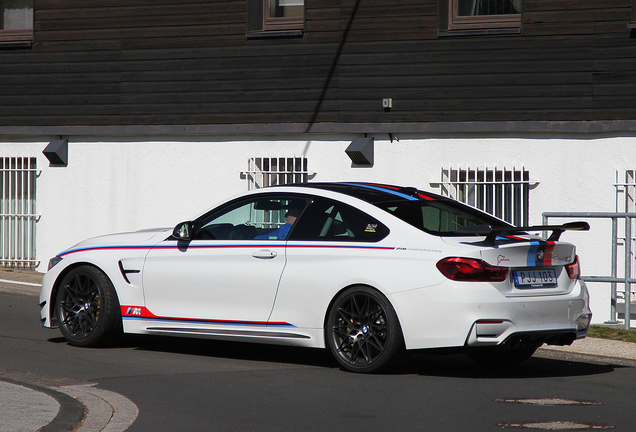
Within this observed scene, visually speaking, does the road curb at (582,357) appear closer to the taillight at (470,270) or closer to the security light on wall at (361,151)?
the taillight at (470,270)

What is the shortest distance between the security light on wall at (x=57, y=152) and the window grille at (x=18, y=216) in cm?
47

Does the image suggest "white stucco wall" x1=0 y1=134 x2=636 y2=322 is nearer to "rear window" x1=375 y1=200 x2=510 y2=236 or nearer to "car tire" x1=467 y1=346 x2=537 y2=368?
"car tire" x1=467 y1=346 x2=537 y2=368

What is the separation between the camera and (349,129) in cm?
1420

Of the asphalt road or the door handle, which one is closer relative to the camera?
the asphalt road

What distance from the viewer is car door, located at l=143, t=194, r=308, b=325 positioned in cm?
754

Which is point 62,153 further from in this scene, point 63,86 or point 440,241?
point 440,241

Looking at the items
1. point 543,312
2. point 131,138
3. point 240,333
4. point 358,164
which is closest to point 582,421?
point 543,312

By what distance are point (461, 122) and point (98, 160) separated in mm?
6332

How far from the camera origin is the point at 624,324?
996 centimetres

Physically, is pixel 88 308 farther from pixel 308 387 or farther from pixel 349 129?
pixel 349 129

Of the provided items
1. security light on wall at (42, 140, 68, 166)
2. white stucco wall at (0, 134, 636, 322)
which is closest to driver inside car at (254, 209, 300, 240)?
white stucco wall at (0, 134, 636, 322)

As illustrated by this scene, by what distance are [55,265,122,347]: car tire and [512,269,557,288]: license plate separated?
3.61 m

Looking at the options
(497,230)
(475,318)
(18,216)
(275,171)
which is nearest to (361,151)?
(275,171)

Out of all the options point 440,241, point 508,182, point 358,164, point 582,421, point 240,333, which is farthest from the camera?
point 358,164
